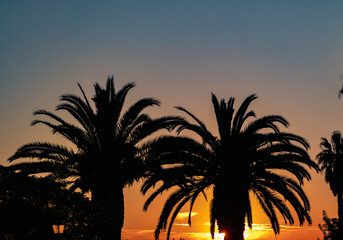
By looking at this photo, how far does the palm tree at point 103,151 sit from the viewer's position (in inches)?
794

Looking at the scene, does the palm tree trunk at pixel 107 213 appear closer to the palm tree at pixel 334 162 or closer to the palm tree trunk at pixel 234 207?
the palm tree trunk at pixel 234 207

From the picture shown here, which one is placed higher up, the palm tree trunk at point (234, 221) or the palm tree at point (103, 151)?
the palm tree at point (103, 151)

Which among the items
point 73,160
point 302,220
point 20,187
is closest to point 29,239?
point 20,187

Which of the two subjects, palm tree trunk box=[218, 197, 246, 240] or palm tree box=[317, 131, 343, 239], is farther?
palm tree box=[317, 131, 343, 239]

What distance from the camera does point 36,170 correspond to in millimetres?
20312

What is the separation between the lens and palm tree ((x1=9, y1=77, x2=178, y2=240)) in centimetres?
2016

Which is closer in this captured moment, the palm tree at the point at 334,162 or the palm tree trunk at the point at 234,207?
the palm tree trunk at the point at 234,207

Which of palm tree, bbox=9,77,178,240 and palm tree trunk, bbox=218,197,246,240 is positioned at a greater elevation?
palm tree, bbox=9,77,178,240

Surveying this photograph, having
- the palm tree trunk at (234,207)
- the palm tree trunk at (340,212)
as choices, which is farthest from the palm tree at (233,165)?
the palm tree trunk at (340,212)

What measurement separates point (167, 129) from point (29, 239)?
30.8ft

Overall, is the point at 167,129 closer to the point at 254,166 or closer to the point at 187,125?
the point at 187,125

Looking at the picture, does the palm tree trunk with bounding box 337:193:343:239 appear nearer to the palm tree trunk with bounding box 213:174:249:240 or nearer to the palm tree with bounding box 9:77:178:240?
the palm tree trunk with bounding box 213:174:249:240

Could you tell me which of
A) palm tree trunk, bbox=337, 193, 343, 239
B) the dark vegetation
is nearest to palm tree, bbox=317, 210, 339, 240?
palm tree trunk, bbox=337, 193, 343, 239

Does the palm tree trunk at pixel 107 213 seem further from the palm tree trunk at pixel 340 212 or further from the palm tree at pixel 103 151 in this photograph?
the palm tree trunk at pixel 340 212
